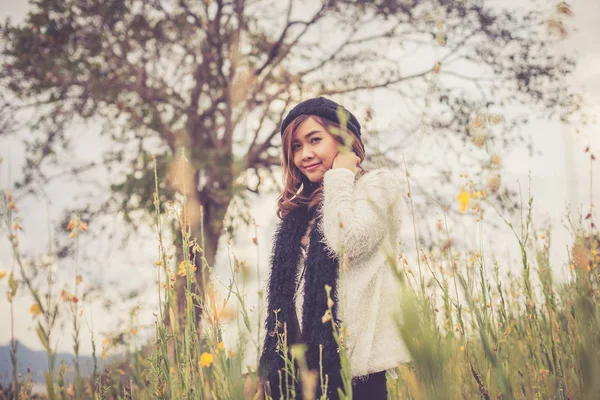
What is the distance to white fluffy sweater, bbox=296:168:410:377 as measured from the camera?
150cm

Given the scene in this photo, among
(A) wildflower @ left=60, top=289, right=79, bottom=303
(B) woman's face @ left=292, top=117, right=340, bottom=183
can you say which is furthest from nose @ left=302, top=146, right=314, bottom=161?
(A) wildflower @ left=60, top=289, right=79, bottom=303

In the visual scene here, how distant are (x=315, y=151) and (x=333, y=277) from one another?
620 mm

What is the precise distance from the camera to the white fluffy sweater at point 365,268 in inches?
59.1

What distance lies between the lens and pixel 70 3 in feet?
20.4

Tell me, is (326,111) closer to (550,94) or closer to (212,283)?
(212,283)

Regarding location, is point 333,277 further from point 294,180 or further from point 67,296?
point 67,296

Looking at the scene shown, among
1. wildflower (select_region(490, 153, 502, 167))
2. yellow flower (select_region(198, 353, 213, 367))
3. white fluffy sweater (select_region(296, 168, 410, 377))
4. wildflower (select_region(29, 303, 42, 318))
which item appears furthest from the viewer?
white fluffy sweater (select_region(296, 168, 410, 377))

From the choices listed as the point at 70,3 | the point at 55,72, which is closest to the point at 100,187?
the point at 55,72

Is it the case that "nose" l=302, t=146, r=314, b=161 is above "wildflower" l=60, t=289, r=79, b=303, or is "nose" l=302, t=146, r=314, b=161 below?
above

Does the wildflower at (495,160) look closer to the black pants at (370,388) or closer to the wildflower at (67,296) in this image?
the black pants at (370,388)

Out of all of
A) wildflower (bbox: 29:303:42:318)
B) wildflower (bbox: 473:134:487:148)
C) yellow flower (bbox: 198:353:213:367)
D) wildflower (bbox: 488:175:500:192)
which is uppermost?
wildflower (bbox: 473:134:487:148)

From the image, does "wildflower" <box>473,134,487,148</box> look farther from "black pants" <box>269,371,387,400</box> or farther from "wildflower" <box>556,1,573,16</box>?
"black pants" <box>269,371,387,400</box>

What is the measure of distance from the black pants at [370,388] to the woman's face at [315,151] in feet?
2.83

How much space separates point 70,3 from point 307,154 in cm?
567
